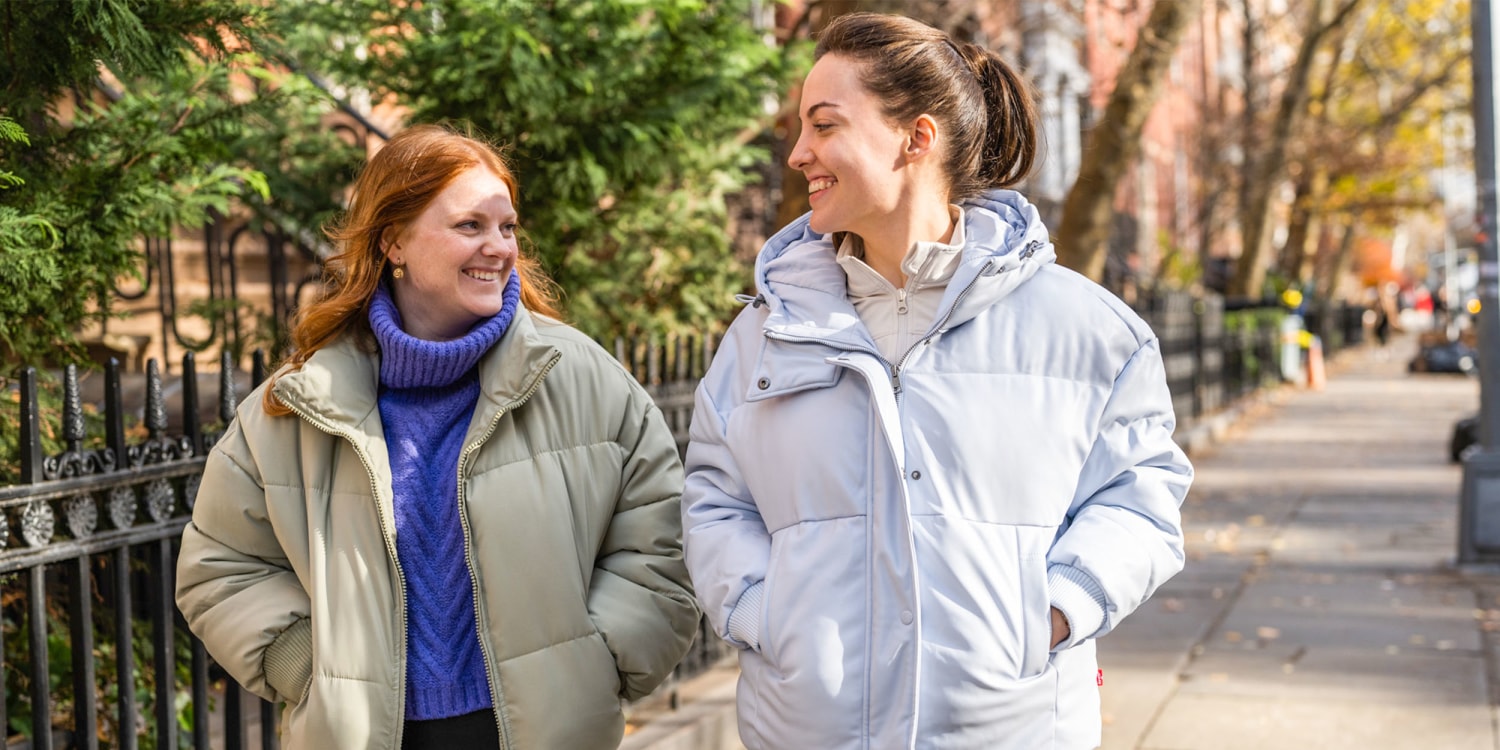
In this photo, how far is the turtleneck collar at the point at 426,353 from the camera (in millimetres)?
2699

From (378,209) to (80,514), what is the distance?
4.01ft

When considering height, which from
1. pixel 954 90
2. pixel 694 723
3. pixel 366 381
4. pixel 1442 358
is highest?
pixel 954 90

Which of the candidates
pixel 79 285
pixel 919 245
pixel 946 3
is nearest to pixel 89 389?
pixel 79 285

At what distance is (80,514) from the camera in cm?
347

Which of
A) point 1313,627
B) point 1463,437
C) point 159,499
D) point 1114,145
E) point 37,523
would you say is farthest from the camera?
point 1463,437

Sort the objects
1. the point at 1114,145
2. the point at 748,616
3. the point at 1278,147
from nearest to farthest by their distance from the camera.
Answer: the point at 748,616, the point at 1114,145, the point at 1278,147

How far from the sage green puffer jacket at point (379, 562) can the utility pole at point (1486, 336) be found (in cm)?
761

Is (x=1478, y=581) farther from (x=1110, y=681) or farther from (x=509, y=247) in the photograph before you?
(x=509, y=247)

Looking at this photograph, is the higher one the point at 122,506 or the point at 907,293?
the point at 907,293

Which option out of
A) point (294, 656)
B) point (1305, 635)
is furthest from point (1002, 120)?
point (1305, 635)

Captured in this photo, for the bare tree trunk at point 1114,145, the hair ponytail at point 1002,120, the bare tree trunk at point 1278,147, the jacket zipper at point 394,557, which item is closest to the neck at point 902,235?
the hair ponytail at point 1002,120

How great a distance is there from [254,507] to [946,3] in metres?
9.39

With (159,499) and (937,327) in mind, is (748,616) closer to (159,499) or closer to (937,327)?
(937,327)

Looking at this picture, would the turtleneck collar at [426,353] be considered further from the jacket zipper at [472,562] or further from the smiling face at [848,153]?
the smiling face at [848,153]
